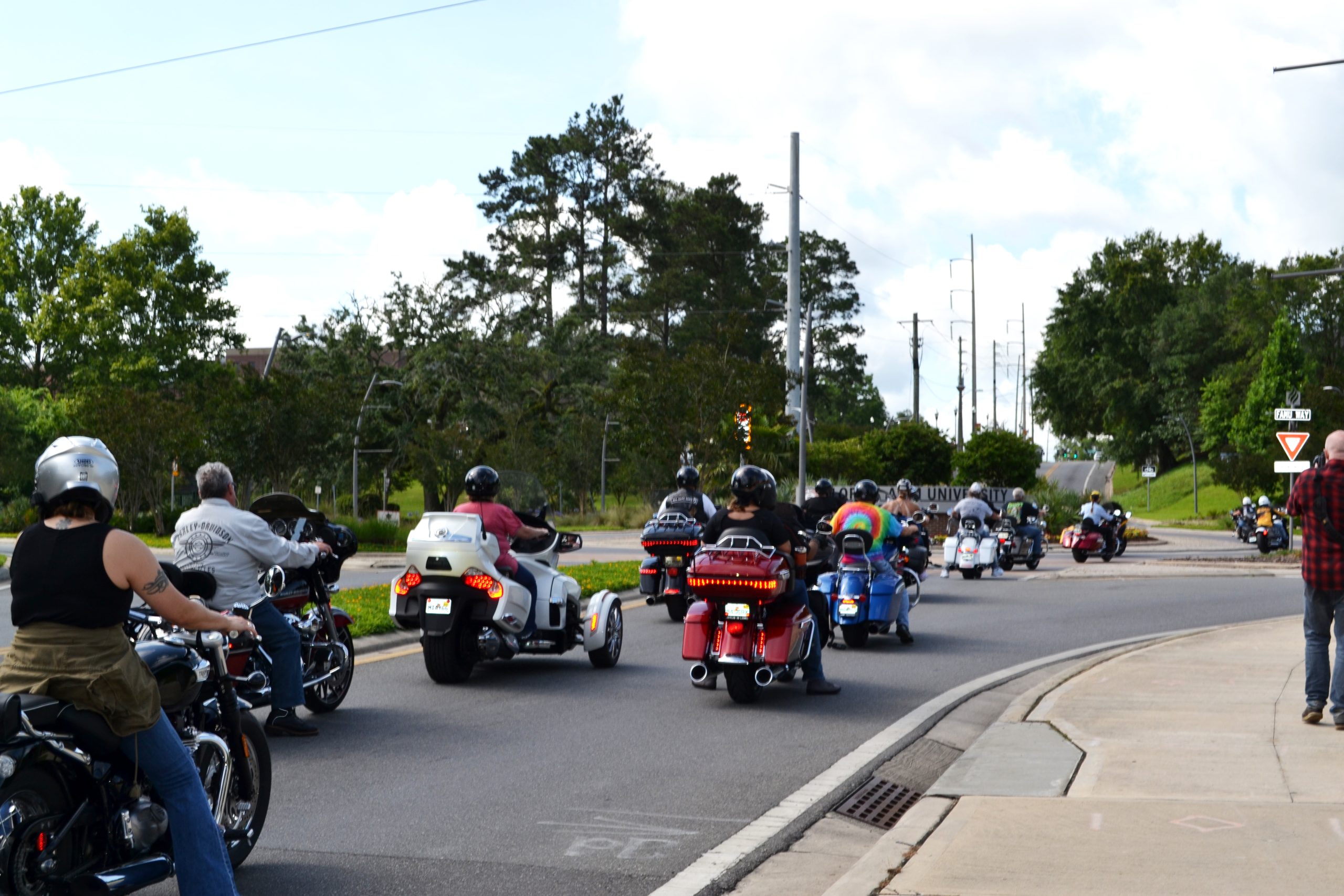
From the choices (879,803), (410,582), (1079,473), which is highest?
(1079,473)

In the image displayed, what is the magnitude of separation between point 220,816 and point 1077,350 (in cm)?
10098

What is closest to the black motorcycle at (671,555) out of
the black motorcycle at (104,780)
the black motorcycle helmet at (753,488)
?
the black motorcycle helmet at (753,488)

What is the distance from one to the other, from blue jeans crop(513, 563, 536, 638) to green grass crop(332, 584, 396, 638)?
76.0 inches

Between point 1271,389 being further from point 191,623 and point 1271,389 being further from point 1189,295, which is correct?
point 191,623

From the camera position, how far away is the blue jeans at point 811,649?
10.8 metres

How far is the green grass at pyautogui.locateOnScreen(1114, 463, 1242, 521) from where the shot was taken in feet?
276

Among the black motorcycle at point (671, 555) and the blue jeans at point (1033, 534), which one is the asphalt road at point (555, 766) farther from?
the blue jeans at point (1033, 534)

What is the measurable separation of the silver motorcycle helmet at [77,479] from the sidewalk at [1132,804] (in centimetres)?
290

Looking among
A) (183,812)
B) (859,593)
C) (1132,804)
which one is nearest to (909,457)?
(859,593)

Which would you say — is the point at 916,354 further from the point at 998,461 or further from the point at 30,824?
the point at 30,824

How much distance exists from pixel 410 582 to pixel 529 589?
3.50 feet

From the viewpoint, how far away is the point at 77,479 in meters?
4.71

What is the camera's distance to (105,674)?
4.63 metres

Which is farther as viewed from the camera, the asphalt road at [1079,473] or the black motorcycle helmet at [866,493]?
the asphalt road at [1079,473]
